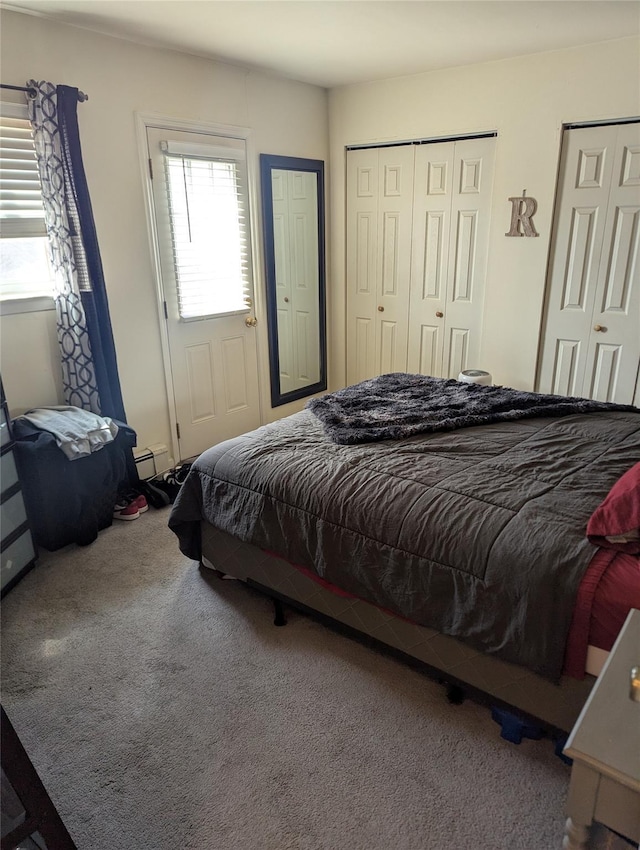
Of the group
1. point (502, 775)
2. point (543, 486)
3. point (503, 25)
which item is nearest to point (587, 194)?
point (503, 25)

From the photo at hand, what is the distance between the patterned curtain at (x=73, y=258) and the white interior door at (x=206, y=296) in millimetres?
524

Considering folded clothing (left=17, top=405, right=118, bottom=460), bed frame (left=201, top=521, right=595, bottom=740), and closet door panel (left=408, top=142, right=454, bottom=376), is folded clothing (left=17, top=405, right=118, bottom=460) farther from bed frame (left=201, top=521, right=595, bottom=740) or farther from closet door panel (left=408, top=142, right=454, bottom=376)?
closet door panel (left=408, top=142, right=454, bottom=376)

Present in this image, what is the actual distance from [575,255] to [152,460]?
2985 millimetres

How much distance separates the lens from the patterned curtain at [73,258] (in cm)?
268

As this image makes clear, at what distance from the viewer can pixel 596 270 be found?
349cm

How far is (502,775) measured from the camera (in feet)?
5.40

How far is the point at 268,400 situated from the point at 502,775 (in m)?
3.11

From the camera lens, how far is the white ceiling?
2.55 m

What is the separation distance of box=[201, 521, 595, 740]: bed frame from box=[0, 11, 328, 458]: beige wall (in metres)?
1.27

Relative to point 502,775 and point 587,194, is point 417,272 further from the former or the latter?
point 502,775

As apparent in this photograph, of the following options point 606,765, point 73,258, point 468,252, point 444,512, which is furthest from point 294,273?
point 606,765

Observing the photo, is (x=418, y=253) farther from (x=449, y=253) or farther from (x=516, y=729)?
(x=516, y=729)

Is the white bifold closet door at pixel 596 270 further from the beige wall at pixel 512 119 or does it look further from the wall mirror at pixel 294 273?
the wall mirror at pixel 294 273

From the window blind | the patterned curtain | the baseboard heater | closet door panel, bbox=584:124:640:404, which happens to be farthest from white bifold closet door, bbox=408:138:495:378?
the window blind
